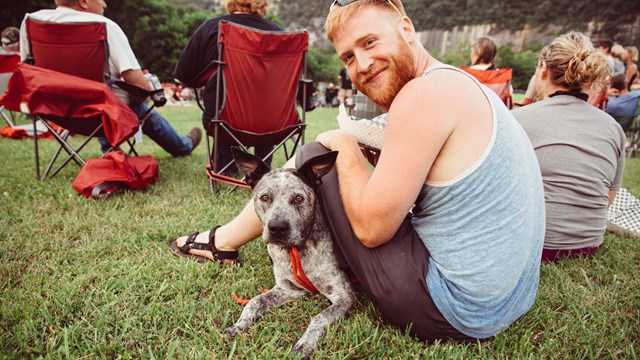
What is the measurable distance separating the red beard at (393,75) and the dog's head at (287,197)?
0.35m

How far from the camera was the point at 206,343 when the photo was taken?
1708 millimetres

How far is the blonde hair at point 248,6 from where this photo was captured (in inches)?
165

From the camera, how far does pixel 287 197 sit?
2025 mm

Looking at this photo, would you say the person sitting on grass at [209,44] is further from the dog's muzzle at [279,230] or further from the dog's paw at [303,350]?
the dog's paw at [303,350]

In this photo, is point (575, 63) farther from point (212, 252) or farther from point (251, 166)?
point (212, 252)

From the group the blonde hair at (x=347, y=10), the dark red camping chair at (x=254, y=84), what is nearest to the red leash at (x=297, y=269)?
the blonde hair at (x=347, y=10)

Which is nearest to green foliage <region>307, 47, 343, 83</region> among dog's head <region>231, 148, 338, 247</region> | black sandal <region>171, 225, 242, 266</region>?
black sandal <region>171, 225, 242, 266</region>

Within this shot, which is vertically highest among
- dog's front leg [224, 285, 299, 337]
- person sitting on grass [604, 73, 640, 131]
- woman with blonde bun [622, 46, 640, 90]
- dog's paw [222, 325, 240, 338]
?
dog's paw [222, 325, 240, 338]

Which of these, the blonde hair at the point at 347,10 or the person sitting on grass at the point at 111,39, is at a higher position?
the blonde hair at the point at 347,10

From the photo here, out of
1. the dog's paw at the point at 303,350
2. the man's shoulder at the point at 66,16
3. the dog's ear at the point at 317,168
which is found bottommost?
the dog's paw at the point at 303,350

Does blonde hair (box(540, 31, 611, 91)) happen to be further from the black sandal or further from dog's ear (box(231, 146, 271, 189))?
the black sandal

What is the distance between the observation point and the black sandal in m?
2.45

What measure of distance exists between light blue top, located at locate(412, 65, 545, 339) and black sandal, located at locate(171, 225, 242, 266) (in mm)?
1377

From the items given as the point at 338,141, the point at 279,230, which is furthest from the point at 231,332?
the point at 338,141
